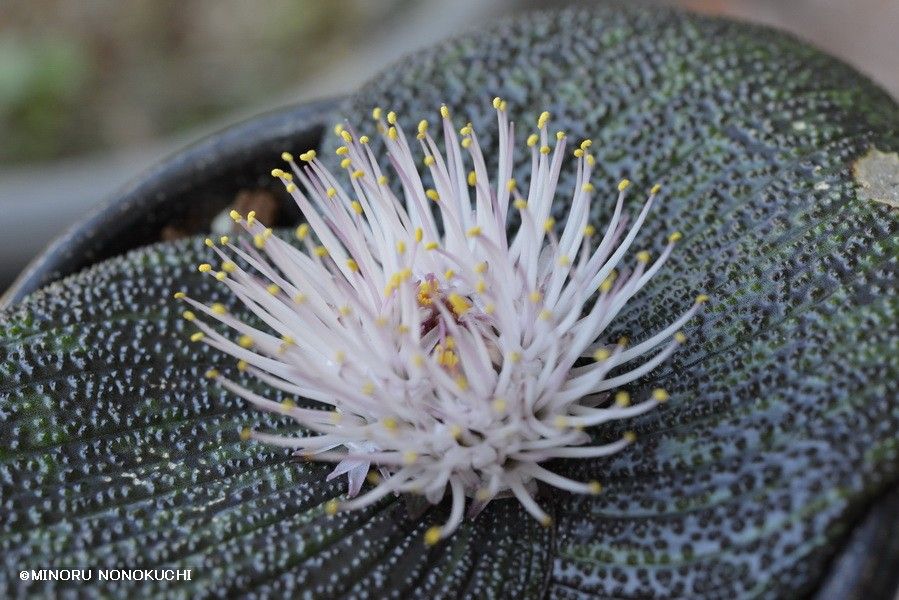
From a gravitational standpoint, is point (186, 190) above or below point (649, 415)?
above

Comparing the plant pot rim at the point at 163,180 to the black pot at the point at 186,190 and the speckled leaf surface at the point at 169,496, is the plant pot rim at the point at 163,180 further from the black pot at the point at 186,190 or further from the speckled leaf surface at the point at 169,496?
the speckled leaf surface at the point at 169,496

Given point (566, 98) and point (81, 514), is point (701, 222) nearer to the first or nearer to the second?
point (566, 98)

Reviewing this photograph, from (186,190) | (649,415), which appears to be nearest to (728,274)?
(649,415)

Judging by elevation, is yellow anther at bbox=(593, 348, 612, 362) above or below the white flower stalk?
below

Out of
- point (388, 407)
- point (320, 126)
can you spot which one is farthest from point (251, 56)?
point (388, 407)

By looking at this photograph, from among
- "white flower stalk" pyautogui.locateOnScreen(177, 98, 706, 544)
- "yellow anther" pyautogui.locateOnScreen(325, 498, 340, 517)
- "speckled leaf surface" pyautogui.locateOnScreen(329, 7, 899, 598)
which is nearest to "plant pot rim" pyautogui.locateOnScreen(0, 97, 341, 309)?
"speckled leaf surface" pyautogui.locateOnScreen(329, 7, 899, 598)

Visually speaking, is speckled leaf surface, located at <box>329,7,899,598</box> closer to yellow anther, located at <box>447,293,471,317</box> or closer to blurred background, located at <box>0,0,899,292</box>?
yellow anther, located at <box>447,293,471,317</box>

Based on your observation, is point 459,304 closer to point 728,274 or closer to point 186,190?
point 728,274

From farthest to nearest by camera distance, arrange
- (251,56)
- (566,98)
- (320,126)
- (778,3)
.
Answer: (778,3) → (251,56) → (320,126) → (566,98)
